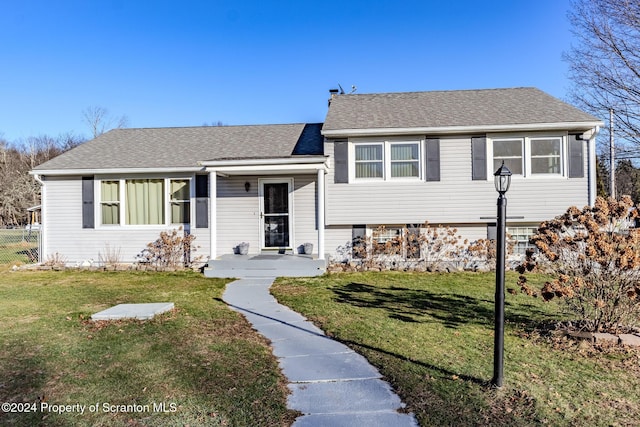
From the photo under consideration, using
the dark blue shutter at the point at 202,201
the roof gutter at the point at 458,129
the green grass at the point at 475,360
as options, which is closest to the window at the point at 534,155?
the roof gutter at the point at 458,129

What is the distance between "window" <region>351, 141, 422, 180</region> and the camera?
36.9 ft

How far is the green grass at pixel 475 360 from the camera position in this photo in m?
3.23

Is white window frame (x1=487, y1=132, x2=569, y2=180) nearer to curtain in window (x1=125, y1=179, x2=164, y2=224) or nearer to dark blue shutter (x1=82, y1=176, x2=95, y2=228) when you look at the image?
curtain in window (x1=125, y1=179, x2=164, y2=224)

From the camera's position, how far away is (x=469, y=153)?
11.0 meters

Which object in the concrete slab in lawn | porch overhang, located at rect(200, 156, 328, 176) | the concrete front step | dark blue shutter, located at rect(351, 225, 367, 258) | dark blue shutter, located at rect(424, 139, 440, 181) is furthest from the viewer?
dark blue shutter, located at rect(351, 225, 367, 258)

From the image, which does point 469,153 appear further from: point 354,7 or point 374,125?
point 354,7

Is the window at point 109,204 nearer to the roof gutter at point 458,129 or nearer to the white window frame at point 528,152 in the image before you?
the roof gutter at point 458,129

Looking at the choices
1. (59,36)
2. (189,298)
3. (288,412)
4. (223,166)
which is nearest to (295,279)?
(189,298)

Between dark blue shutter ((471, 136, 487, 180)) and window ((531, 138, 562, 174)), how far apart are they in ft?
4.18

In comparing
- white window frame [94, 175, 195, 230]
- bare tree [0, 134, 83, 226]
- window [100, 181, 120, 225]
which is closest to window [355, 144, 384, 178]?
white window frame [94, 175, 195, 230]

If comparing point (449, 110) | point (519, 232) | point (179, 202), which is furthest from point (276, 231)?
point (519, 232)

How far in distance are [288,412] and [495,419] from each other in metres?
1.59

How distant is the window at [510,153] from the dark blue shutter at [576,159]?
123 cm

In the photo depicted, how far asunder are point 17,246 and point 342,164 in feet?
57.6
